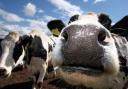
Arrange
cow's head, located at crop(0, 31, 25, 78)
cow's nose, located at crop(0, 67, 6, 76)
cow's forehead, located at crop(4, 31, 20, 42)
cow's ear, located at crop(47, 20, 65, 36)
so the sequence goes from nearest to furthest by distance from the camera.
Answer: cow's ear, located at crop(47, 20, 65, 36) → cow's nose, located at crop(0, 67, 6, 76) → cow's head, located at crop(0, 31, 25, 78) → cow's forehead, located at crop(4, 31, 20, 42)

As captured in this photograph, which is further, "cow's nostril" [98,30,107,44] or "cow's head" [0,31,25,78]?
"cow's head" [0,31,25,78]

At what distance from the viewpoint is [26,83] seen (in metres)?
14.5

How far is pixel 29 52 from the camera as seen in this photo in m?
12.5

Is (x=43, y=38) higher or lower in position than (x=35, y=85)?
higher

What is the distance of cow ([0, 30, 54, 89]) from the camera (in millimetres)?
11523

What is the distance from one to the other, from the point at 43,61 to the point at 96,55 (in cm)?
901

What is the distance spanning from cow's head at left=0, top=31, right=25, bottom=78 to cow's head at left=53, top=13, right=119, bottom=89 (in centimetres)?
766

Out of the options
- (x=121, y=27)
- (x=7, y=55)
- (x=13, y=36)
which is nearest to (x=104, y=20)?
(x=121, y=27)

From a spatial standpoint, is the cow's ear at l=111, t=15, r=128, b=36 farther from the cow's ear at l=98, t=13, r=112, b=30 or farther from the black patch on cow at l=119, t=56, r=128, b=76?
the black patch on cow at l=119, t=56, r=128, b=76

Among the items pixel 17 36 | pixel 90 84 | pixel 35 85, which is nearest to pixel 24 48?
pixel 17 36

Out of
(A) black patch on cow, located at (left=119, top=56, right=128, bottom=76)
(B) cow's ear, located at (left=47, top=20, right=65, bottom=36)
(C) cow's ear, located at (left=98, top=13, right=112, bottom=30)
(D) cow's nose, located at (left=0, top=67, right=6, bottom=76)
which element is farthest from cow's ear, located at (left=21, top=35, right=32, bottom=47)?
(A) black patch on cow, located at (left=119, top=56, right=128, bottom=76)

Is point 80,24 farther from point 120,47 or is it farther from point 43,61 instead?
point 43,61

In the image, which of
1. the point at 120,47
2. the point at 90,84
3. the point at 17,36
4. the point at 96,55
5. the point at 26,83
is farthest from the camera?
the point at 26,83

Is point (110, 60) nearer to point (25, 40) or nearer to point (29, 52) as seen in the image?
point (29, 52)
